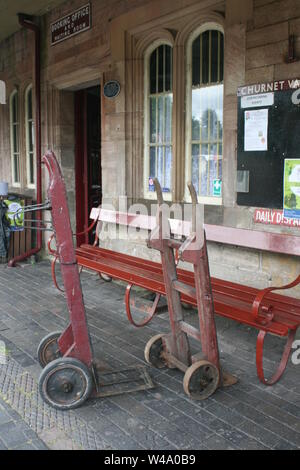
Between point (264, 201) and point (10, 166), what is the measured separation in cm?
649

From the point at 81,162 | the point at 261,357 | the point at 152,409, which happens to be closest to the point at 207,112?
the point at 261,357

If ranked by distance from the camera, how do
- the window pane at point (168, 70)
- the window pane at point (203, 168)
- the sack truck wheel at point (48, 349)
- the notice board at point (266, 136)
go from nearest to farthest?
the sack truck wheel at point (48, 349) < the notice board at point (266, 136) < the window pane at point (203, 168) < the window pane at point (168, 70)

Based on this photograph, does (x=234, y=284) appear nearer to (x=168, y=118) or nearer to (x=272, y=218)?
(x=272, y=218)

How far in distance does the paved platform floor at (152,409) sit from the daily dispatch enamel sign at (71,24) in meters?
4.40

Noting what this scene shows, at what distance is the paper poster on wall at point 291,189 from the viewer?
13.8 feet

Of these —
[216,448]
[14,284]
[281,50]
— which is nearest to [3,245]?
[14,284]

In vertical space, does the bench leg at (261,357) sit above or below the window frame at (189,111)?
below

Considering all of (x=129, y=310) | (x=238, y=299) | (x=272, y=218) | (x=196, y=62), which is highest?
(x=196, y=62)

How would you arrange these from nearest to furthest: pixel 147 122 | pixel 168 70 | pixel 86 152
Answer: pixel 168 70 → pixel 147 122 → pixel 86 152

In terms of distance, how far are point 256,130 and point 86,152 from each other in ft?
13.3

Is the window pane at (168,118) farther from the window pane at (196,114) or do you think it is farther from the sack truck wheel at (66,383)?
the sack truck wheel at (66,383)

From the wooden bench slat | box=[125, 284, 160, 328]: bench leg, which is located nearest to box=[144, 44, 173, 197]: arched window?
the wooden bench slat

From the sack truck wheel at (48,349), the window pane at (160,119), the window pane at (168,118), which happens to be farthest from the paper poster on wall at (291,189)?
the sack truck wheel at (48,349)

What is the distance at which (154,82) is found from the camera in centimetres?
598
